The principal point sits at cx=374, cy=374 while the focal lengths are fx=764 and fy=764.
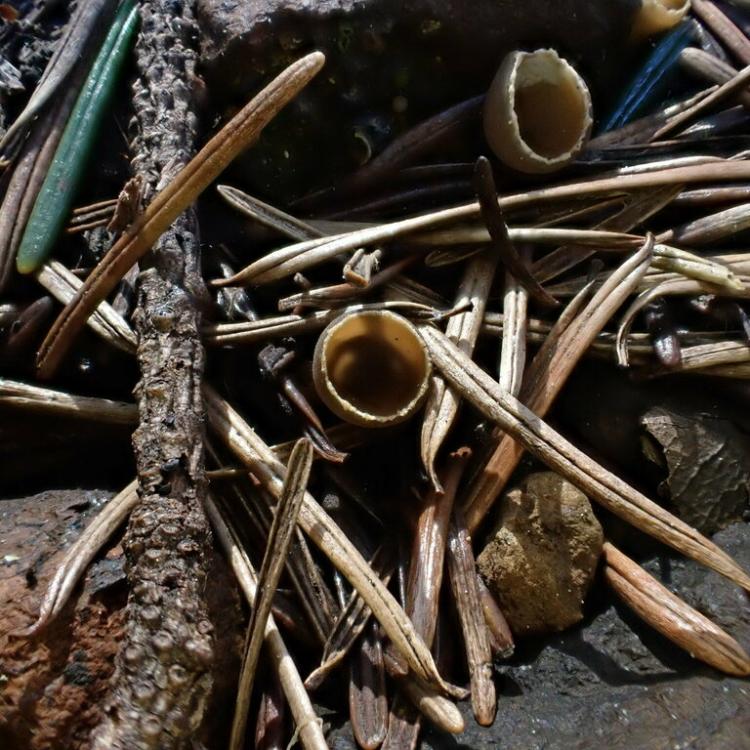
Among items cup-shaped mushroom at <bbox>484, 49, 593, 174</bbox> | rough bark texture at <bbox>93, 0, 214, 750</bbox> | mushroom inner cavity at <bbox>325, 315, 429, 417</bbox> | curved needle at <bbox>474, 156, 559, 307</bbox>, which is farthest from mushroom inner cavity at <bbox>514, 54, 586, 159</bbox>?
rough bark texture at <bbox>93, 0, 214, 750</bbox>

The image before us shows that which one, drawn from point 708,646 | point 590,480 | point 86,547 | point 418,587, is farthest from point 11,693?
point 708,646

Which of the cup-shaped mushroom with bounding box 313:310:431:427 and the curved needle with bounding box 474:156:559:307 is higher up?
the curved needle with bounding box 474:156:559:307

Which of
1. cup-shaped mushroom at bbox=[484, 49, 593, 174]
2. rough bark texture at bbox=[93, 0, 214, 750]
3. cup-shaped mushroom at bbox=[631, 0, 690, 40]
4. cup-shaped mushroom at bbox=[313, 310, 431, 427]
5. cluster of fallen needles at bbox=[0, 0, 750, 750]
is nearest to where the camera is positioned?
rough bark texture at bbox=[93, 0, 214, 750]

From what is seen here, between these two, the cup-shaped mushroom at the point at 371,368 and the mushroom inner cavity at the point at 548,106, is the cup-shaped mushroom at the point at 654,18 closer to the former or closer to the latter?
the mushroom inner cavity at the point at 548,106

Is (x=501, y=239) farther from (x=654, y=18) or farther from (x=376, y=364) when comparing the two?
(x=654, y=18)

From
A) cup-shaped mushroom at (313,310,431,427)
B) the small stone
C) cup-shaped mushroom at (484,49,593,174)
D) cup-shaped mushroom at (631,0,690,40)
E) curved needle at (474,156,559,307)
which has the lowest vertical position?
the small stone

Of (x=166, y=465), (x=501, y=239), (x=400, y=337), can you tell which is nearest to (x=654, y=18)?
(x=501, y=239)

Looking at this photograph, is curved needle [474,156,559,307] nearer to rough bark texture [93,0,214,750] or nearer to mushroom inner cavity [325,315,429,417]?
mushroom inner cavity [325,315,429,417]

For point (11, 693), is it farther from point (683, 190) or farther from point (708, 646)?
point (683, 190)
